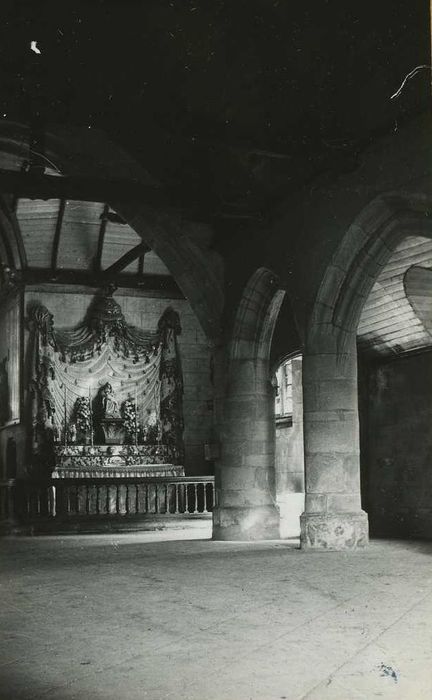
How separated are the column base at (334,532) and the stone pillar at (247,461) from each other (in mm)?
1997

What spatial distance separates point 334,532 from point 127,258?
7.80m

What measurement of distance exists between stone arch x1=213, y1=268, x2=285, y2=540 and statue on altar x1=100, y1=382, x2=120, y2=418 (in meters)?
4.86

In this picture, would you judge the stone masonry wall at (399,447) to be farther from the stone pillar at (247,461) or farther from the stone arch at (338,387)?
the stone arch at (338,387)

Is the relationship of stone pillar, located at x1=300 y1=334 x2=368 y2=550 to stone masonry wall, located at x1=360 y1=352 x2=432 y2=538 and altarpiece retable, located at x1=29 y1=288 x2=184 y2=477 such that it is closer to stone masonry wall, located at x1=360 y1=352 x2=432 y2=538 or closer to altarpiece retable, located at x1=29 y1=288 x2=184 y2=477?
stone masonry wall, located at x1=360 y1=352 x2=432 y2=538

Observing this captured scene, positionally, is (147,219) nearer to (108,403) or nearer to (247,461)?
(247,461)

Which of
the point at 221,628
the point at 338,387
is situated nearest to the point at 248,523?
the point at 338,387

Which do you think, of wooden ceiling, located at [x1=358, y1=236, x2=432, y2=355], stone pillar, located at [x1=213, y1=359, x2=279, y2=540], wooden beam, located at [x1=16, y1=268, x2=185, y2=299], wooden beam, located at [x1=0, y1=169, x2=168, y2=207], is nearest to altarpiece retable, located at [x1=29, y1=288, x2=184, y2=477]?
wooden beam, located at [x1=16, y1=268, x2=185, y2=299]

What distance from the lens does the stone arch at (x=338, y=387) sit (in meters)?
8.38

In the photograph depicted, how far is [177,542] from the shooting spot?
1038 cm

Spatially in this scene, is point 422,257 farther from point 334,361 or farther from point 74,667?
point 74,667

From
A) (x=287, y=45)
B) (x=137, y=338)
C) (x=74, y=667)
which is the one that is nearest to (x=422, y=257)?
(x=287, y=45)

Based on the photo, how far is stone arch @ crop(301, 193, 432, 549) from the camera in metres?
8.38

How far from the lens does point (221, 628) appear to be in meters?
4.39

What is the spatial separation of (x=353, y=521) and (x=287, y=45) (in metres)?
4.87
